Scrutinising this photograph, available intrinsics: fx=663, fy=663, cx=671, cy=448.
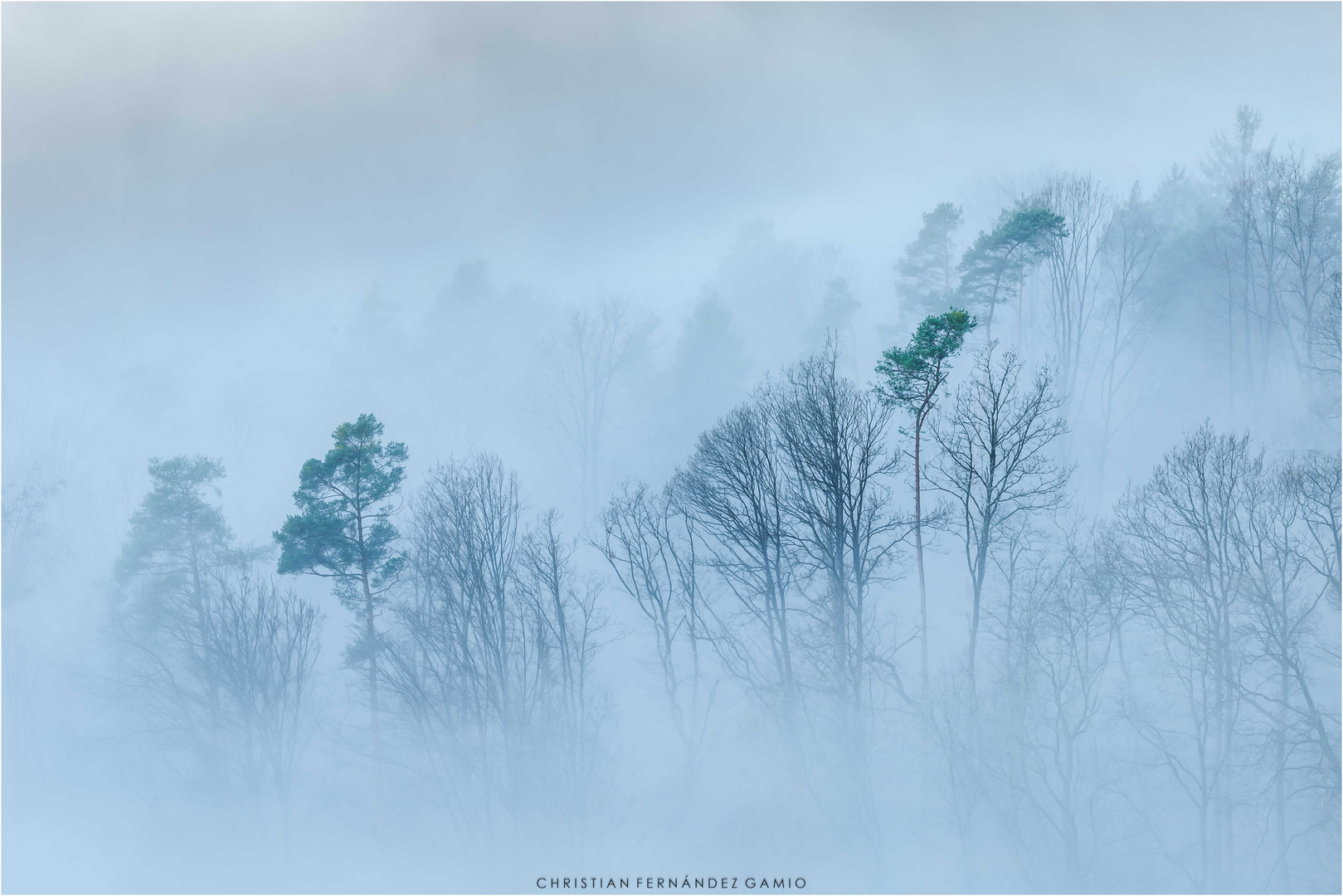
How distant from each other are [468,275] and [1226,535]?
44.4 m

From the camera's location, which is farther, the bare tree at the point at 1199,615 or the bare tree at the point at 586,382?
the bare tree at the point at 586,382

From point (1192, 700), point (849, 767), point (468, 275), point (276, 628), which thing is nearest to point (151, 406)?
point (468, 275)

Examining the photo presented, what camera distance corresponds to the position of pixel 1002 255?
26047 millimetres

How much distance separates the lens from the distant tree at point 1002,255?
23.4 meters

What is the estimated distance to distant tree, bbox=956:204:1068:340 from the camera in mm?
23359

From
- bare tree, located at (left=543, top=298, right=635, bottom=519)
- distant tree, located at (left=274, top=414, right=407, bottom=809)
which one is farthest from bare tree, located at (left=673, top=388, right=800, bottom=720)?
bare tree, located at (left=543, top=298, right=635, bottom=519)

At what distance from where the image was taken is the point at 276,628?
21.9 metres

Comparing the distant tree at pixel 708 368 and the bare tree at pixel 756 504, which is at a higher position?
the distant tree at pixel 708 368

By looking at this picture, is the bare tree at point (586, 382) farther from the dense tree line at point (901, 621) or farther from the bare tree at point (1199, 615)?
the bare tree at point (1199, 615)

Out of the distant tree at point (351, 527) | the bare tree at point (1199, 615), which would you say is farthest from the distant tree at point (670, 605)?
the bare tree at point (1199, 615)

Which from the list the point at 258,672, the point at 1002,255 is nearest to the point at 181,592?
the point at 258,672

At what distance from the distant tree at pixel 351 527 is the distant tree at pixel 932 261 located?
23.5 metres

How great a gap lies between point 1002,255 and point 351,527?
1005 inches

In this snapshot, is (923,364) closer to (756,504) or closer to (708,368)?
(756,504)
